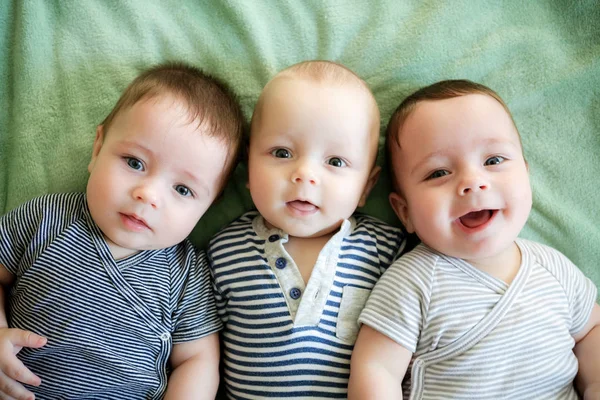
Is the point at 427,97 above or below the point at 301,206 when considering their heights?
above

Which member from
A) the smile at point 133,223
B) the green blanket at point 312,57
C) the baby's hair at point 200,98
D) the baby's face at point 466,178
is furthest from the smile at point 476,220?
the smile at point 133,223

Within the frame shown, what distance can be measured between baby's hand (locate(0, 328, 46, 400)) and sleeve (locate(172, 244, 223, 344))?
10.7 inches

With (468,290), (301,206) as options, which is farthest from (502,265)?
(301,206)

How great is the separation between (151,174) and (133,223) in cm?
11

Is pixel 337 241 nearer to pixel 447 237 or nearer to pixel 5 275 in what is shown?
pixel 447 237

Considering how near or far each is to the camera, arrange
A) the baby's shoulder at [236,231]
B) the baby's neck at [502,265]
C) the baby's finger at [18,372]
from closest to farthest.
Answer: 1. the baby's finger at [18,372]
2. the baby's neck at [502,265]
3. the baby's shoulder at [236,231]

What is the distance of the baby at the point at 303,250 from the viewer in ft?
3.63

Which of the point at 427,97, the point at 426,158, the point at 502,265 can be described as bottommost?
the point at 502,265

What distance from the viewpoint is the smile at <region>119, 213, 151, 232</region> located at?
3.63 feet

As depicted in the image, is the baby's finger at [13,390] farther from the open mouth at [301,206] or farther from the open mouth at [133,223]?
the open mouth at [301,206]

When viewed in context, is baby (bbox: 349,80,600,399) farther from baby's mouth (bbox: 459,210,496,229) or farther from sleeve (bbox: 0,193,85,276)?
sleeve (bbox: 0,193,85,276)

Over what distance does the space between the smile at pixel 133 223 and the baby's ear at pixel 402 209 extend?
55 centimetres

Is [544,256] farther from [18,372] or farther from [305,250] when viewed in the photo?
[18,372]

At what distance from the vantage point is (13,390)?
104cm
